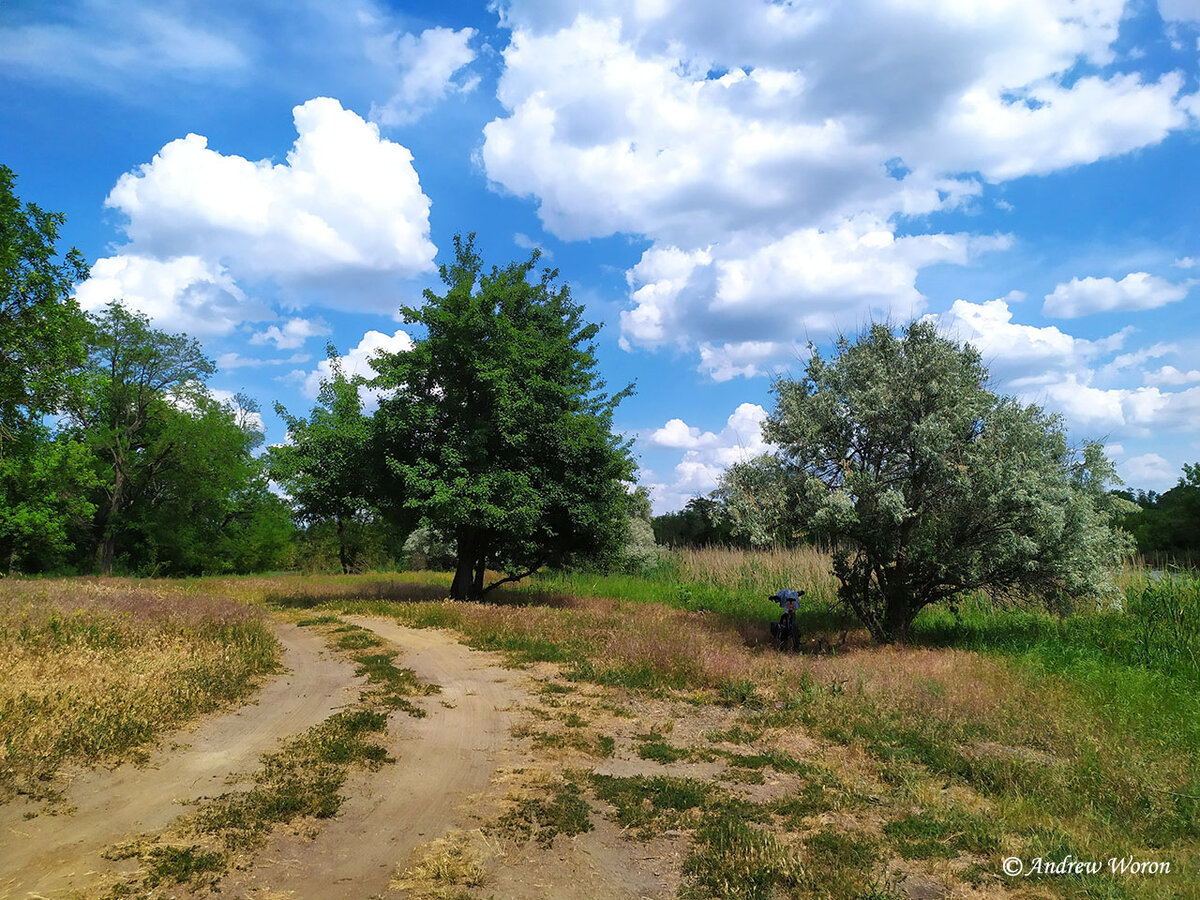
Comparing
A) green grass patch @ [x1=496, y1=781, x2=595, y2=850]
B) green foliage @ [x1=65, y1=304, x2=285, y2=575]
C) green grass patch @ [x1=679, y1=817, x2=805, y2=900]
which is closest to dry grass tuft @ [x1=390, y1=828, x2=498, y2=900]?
green grass patch @ [x1=496, y1=781, x2=595, y2=850]

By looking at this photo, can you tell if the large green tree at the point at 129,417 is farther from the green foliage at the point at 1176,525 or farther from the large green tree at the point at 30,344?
the green foliage at the point at 1176,525

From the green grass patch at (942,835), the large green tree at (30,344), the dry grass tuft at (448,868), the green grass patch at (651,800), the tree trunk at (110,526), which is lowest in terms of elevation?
the green grass patch at (651,800)

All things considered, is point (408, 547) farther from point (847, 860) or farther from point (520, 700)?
point (847, 860)

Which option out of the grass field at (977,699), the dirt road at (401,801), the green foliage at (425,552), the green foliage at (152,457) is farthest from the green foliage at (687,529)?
the dirt road at (401,801)

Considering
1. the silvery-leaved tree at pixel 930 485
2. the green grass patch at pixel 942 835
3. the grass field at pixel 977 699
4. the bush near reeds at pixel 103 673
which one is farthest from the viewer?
the silvery-leaved tree at pixel 930 485

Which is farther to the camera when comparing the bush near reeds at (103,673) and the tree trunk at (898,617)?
the tree trunk at (898,617)

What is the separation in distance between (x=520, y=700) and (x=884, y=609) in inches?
386

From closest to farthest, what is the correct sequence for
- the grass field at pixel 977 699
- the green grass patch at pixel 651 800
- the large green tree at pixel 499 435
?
the grass field at pixel 977 699, the green grass patch at pixel 651 800, the large green tree at pixel 499 435

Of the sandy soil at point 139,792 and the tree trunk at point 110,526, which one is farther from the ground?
the tree trunk at point 110,526

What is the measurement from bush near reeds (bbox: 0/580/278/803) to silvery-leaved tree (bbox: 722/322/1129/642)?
1060 centimetres

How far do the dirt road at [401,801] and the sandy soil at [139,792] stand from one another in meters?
1.19

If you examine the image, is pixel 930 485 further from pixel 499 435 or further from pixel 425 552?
pixel 425 552

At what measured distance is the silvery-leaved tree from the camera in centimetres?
1313

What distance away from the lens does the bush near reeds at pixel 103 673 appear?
22.2 feet
